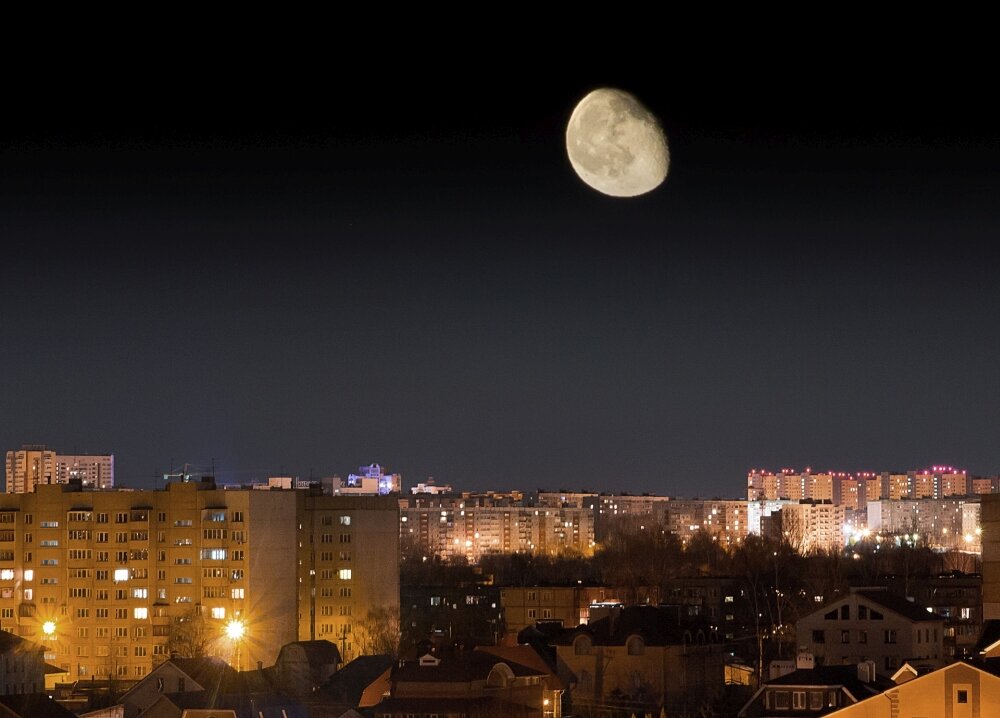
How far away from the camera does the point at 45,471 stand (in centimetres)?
7194

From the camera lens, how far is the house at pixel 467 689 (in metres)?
22.4

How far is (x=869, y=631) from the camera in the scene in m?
27.4

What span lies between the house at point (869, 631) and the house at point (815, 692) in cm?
636

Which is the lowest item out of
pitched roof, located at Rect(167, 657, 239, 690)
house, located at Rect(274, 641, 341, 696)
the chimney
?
house, located at Rect(274, 641, 341, 696)

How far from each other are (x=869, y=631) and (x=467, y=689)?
23.4ft

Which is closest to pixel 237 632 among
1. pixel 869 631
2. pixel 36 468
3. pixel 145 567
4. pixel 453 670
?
pixel 145 567

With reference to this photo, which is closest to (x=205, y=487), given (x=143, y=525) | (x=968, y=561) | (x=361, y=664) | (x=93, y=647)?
(x=143, y=525)

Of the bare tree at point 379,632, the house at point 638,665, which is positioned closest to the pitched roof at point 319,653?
the bare tree at point 379,632

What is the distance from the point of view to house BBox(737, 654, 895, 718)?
19.5 m

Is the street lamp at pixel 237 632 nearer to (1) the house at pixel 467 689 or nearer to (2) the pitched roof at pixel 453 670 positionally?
(1) the house at pixel 467 689

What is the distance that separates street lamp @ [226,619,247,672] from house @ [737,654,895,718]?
55.5ft

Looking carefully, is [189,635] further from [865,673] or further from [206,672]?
[865,673]

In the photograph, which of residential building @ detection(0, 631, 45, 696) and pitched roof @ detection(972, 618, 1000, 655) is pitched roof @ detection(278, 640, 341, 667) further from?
pitched roof @ detection(972, 618, 1000, 655)

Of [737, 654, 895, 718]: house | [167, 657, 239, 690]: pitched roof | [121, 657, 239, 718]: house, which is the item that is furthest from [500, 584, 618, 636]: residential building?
[737, 654, 895, 718]: house
